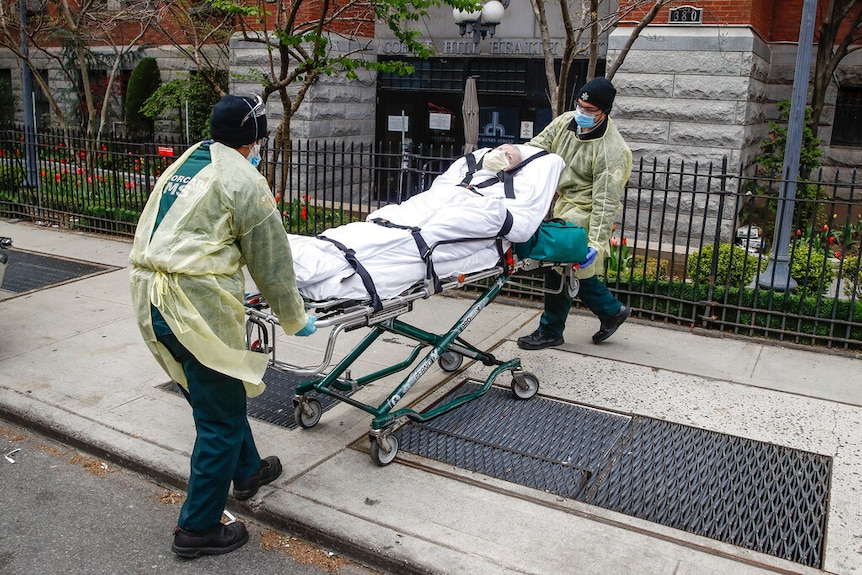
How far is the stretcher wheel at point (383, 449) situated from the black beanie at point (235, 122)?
1.78 meters

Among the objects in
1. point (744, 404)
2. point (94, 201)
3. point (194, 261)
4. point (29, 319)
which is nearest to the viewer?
point (194, 261)

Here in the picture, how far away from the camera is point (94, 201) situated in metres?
10.8

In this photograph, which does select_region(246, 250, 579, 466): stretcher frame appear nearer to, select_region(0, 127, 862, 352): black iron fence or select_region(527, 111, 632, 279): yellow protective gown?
select_region(527, 111, 632, 279): yellow protective gown

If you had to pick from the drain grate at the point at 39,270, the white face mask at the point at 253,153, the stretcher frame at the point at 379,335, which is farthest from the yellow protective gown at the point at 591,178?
the drain grate at the point at 39,270

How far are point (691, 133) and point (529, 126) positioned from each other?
3623mm

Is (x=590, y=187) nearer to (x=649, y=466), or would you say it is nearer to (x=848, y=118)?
(x=649, y=466)

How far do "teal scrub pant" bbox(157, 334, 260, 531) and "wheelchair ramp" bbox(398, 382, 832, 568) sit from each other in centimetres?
138

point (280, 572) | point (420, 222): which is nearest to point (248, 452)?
point (280, 572)

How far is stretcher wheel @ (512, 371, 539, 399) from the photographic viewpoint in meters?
5.55

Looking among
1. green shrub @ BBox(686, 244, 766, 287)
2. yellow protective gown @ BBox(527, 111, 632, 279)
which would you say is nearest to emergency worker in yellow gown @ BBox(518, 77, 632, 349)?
yellow protective gown @ BBox(527, 111, 632, 279)

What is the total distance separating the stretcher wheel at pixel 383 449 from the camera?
4.58 m

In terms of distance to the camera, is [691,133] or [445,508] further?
[691,133]

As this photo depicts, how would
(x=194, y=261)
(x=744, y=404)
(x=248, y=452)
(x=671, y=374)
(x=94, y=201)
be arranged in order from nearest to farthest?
(x=194, y=261) → (x=248, y=452) → (x=744, y=404) → (x=671, y=374) → (x=94, y=201)

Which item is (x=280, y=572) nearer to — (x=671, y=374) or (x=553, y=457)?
(x=553, y=457)
